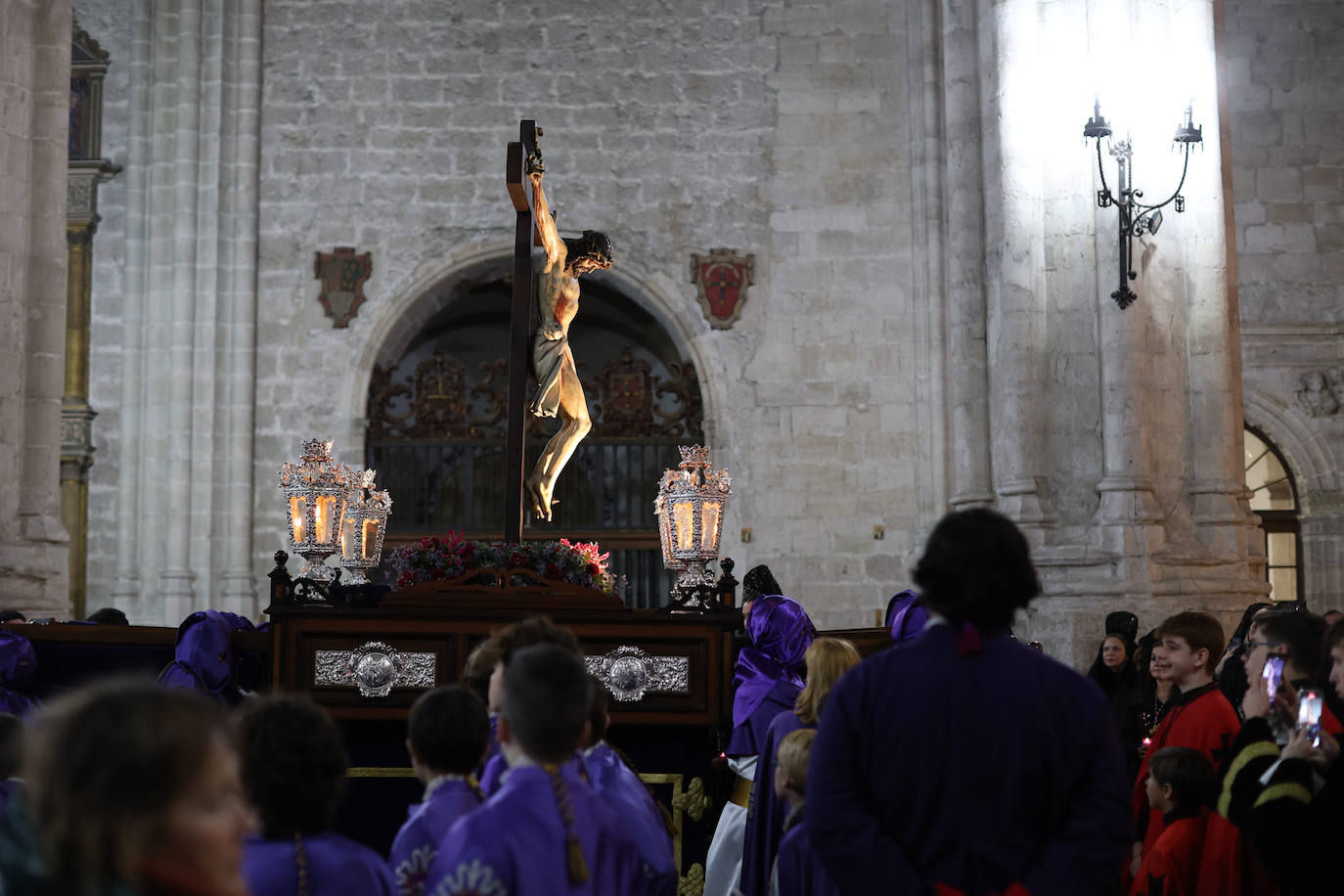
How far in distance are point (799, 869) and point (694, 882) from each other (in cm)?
203

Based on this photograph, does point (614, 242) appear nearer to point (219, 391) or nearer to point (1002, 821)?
point (219, 391)

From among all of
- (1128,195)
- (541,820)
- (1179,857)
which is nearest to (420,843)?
(541,820)

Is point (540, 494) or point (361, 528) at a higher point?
point (540, 494)

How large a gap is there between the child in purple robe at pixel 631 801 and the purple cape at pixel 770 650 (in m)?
1.50

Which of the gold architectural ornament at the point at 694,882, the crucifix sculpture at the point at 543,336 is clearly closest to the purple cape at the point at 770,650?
the gold architectural ornament at the point at 694,882

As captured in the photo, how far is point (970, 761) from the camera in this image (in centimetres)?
246

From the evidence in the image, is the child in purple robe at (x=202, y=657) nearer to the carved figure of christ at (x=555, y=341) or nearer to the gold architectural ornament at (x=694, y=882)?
the carved figure of christ at (x=555, y=341)

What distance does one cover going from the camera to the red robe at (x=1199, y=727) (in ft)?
13.7

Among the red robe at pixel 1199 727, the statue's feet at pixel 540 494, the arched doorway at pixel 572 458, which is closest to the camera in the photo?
the red robe at pixel 1199 727

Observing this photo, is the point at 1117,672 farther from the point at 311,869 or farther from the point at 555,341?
the point at 311,869

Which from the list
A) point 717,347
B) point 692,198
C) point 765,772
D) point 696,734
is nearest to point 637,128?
point 692,198

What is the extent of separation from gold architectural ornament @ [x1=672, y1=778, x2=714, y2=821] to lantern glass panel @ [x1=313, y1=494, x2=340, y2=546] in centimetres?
197

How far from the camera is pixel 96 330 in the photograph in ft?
41.9

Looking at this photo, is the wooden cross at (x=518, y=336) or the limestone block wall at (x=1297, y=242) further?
the limestone block wall at (x=1297, y=242)
